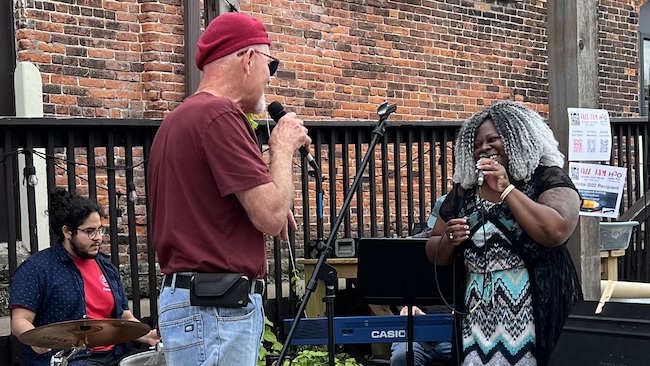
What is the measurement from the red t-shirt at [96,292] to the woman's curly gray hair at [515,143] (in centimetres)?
215

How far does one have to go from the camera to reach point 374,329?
17.3 feet

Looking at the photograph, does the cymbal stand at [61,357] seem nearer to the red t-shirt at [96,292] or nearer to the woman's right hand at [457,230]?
the red t-shirt at [96,292]

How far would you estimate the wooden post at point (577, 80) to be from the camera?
17.9ft

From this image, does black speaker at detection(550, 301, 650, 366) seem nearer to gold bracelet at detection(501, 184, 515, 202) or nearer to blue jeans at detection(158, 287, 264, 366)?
gold bracelet at detection(501, 184, 515, 202)

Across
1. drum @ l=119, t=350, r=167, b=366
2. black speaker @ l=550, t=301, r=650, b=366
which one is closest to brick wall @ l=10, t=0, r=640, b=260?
drum @ l=119, t=350, r=167, b=366

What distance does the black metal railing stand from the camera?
5652 millimetres

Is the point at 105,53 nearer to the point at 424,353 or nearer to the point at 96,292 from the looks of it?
the point at 96,292

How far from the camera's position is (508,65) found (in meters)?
11.6

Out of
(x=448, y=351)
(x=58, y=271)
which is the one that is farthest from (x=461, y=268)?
(x=58, y=271)

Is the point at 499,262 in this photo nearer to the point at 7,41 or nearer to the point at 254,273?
the point at 254,273

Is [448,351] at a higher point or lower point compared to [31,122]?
lower

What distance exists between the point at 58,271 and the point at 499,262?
2424 millimetres

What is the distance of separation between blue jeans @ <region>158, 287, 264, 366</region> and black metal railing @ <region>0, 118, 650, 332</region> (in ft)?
3.89

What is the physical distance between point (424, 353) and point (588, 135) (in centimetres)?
150
